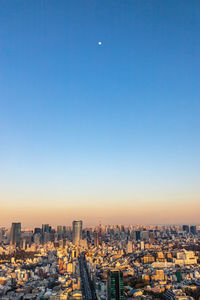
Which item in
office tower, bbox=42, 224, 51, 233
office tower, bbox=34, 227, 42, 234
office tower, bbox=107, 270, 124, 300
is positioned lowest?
office tower, bbox=34, 227, 42, 234

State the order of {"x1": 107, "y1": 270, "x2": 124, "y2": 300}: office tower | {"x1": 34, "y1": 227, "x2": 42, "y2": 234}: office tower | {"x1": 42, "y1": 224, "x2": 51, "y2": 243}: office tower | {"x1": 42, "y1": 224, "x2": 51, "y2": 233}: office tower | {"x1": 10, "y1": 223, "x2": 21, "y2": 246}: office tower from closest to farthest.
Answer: {"x1": 107, "y1": 270, "x2": 124, "y2": 300}: office tower → {"x1": 10, "y1": 223, "x2": 21, "y2": 246}: office tower → {"x1": 42, "y1": 224, "x2": 51, "y2": 243}: office tower → {"x1": 42, "y1": 224, "x2": 51, "y2": 233}: office tower → {"x1": 34, "y1": 227, "x2": 42, "y2": 234}: office tower

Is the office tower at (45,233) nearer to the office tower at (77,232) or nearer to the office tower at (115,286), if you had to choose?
the office tower at (77,232)

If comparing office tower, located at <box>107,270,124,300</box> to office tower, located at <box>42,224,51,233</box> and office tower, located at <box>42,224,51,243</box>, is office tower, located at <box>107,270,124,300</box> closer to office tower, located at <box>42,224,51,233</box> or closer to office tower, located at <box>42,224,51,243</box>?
office tower, located at <box>42,224,51,243</box>

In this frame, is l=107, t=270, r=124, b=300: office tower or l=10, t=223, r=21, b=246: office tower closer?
l=107, t=270, r=124, b=300: office tower

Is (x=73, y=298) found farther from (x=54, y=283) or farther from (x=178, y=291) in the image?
(x=178, y=291)

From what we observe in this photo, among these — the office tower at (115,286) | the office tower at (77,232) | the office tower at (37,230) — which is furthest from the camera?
the office tower at (37,230)

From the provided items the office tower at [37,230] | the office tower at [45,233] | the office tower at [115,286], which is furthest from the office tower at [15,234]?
the office tower at [115,286]

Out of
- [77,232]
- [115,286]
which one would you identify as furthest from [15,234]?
[115,286]

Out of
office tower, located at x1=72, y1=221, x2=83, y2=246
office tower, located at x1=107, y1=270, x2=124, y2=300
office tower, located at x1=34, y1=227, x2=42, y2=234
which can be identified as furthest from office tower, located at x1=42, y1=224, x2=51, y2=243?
office tower, located at x1=107, y1=270, x2=124, y2=300

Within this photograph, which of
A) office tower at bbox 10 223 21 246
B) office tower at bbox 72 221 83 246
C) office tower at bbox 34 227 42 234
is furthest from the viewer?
office tower at bbox 34 227 42 234

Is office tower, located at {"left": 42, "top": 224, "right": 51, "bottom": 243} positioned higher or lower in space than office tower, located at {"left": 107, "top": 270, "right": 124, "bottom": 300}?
lower

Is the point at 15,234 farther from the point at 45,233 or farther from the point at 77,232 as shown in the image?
the point at 77,232
